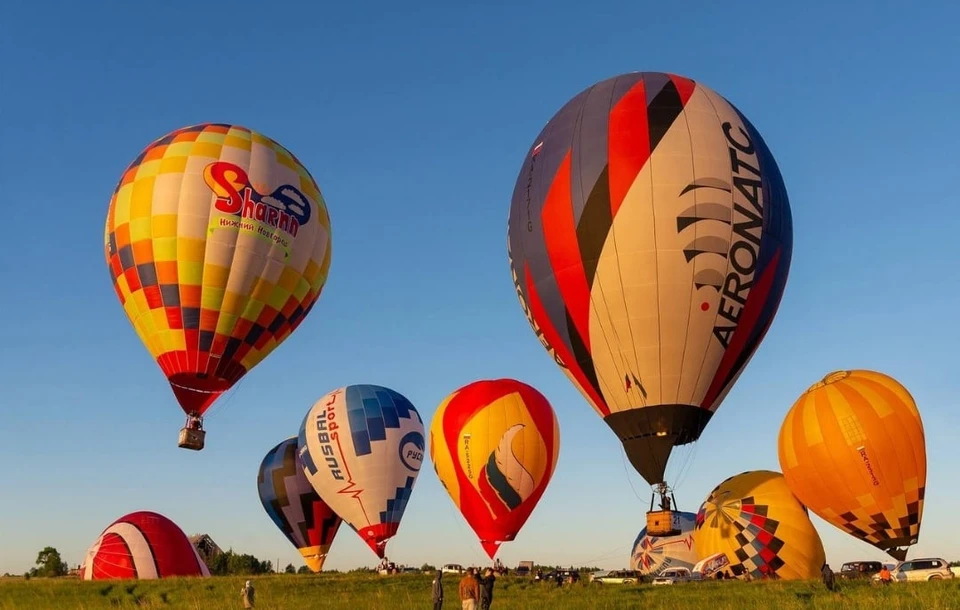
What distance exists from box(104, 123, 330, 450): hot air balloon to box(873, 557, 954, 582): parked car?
19.7 m

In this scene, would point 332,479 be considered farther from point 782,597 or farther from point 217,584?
point 782,597

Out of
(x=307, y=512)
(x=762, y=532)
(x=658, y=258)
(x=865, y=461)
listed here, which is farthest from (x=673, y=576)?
(x=307, y=512)

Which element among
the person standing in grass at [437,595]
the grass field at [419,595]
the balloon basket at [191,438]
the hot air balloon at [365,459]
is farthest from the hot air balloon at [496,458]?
the person standing in grass at [437,595]

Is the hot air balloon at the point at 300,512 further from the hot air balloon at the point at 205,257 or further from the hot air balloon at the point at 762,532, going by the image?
the hot air balloon at the point at 762,532

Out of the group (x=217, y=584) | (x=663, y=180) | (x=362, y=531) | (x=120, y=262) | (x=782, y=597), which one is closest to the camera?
(x=782, y=597)

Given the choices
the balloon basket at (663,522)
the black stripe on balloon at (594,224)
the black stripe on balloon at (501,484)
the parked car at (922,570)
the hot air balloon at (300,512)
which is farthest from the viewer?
the hot air balloon at (300,512)

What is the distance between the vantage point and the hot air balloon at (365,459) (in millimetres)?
37281

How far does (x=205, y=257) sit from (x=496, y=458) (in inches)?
565

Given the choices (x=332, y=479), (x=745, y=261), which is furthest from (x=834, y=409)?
(x=332, y=479)

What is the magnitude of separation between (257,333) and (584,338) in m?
10.3

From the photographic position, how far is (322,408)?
39.5 meters

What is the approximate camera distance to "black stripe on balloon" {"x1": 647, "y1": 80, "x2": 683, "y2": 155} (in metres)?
22.5

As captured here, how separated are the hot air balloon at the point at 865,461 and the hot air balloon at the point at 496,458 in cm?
1017

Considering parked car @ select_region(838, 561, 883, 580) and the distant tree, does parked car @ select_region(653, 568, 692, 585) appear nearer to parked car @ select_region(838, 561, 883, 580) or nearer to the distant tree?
parked car @ select_region(838, 561, 883, 580)
